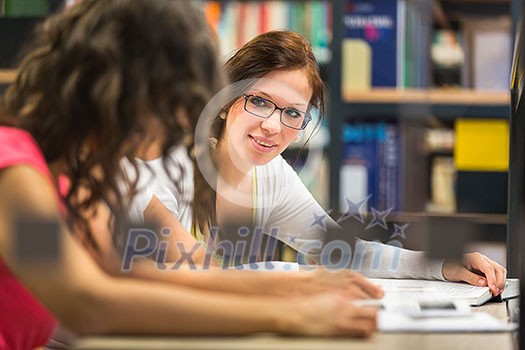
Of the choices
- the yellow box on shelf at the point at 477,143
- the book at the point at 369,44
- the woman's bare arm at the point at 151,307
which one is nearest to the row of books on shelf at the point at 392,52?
the book at the point at 369,44

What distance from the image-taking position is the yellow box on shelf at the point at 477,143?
7.62 ft

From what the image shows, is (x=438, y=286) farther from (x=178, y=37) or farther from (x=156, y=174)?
(x=178, y=37)

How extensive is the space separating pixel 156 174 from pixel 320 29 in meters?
1.44

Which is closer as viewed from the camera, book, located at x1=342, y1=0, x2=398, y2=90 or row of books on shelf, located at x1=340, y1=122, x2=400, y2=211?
row of books on shelf, located at x1=340, y1=122, x2=400, y2=211

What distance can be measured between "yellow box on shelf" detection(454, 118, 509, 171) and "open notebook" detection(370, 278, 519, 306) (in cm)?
109

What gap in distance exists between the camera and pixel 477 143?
251 cm

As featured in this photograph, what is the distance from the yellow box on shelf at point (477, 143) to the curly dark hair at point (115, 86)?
5.32 ft

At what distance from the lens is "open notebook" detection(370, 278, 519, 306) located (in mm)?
1001

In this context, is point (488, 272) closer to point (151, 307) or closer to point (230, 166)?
point (230, 166)

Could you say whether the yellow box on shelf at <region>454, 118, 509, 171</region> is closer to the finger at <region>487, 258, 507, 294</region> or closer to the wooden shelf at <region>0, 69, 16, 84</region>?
the finger at <region>487, 258, 507, 294</region>

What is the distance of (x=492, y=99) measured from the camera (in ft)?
7.61

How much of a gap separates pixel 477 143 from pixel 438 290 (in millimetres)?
1464

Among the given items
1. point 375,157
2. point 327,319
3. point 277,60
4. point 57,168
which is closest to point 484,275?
point 277,60

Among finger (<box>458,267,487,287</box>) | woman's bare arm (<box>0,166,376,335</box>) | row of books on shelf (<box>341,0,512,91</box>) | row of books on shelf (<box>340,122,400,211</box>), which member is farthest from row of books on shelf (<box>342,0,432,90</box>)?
woman's bare arm (<box>0,166,376,335</box>)
